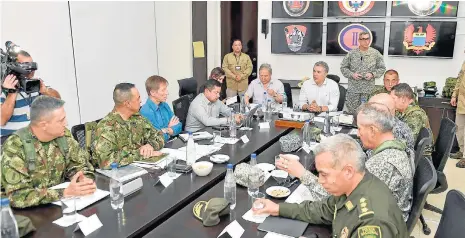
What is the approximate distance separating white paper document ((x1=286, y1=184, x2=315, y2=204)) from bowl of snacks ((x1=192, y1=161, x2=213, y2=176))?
56 centimetres

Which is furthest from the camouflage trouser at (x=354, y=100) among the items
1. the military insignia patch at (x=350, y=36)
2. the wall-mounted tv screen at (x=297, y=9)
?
the wall-mounted tv screen at (x=297, y=9)

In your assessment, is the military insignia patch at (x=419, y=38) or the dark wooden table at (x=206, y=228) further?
the military insignia patch at (x=419, y=38)

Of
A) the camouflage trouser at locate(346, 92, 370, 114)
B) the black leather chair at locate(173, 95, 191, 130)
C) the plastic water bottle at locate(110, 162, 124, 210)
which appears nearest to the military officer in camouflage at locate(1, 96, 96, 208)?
the plastic water bottle at locate(110, 162, 124, 210)

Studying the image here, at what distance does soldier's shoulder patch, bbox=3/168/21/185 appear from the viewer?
205 cm

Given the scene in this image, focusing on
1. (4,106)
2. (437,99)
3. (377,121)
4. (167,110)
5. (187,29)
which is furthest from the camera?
(187,29)

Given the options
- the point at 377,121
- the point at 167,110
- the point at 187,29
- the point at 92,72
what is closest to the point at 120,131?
the point at 167,110

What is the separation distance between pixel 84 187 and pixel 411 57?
204 inches

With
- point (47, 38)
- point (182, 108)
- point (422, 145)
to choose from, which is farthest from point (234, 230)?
point (47, 38)

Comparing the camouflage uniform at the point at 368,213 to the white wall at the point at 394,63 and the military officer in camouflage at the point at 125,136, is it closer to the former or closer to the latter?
the military officer in camouflage at the point at 125,136

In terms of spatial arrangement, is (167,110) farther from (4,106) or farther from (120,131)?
(4,106)

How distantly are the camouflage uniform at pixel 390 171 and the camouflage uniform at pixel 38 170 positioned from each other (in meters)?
1.33

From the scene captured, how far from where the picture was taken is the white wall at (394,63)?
18.2ft

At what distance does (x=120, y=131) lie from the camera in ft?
9.32

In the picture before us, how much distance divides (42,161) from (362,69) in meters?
4.28
